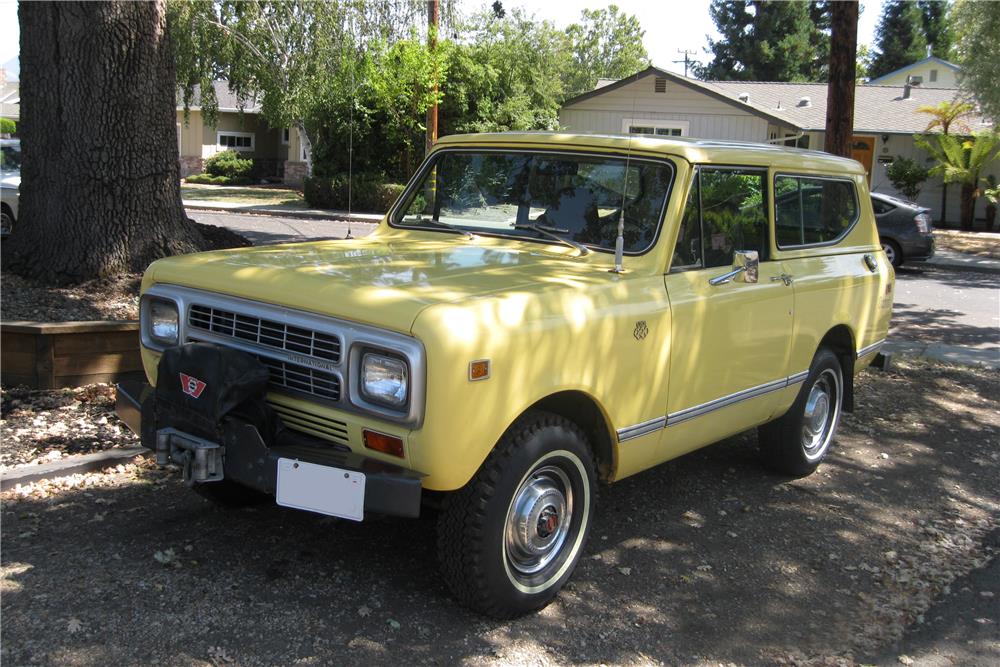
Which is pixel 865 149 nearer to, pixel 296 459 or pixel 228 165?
pixel 228 165

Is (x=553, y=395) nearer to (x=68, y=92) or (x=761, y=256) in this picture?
(x=761, y=256)

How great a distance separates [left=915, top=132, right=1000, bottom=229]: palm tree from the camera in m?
23.8

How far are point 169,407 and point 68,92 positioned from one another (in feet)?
15.8

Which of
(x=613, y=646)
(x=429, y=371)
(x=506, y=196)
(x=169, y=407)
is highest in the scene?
(x=506, y=196)

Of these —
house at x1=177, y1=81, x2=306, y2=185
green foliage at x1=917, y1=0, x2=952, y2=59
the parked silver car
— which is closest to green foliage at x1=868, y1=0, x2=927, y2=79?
green foliage at x1=917, y1=0, x2=952, y2=59

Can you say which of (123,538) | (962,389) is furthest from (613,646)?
(962,389)

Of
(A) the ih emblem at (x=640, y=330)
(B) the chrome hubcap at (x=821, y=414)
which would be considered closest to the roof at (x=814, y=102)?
(B) the chrome hubcap at (x=821, y=414)

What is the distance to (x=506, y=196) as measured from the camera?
4.99m

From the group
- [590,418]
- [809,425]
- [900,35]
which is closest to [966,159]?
[809,425]

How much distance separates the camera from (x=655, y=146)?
4.66 m

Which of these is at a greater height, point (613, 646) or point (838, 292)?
point (838, 292)

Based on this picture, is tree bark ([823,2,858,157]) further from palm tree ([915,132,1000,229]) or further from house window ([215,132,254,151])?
house window ([215,132,254,151])

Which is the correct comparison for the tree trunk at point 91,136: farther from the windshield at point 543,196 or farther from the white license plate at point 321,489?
the white license plate at point 321,489

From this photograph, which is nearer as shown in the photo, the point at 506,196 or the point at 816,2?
the point at 506,196
